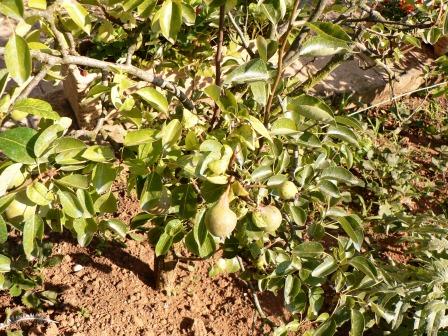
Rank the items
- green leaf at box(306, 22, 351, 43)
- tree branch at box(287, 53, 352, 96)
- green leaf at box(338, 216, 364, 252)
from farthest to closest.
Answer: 1. tree branch at box(287, 53, 352, 96)
2. green leaf at box(338, 216, 364, 252)
3. green leaf at box(306, 22, 351, 43)

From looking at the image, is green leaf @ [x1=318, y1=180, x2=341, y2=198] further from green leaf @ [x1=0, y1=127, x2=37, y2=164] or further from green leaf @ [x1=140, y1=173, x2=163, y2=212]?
green leaf @ [x1=0, y1=127, x2=37, y2=164]

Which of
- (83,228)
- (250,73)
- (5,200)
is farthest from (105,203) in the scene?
(250,73)

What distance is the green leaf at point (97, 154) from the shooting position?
996 mm

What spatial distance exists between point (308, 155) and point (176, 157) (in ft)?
→ 2.08

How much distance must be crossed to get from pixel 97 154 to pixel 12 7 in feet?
1.20

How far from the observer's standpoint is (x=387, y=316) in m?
1.56

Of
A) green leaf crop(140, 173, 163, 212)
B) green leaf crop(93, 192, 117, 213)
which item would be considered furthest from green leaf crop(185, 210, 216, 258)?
green leaf crop(93, 192, 117, 213)

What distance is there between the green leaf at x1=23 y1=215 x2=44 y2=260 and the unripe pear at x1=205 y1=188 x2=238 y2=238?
1.30 feet

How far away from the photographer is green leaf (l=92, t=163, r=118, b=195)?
1064 mm

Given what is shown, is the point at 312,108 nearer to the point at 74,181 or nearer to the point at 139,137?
the point at 139,137

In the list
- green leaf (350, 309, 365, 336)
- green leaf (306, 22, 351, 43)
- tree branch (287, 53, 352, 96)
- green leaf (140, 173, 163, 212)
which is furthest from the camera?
tree branch (287, 53, 352, 96)

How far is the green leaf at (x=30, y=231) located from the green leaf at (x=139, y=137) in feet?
0.86

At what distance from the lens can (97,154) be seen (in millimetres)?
1017

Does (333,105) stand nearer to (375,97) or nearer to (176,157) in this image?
(375,97)
